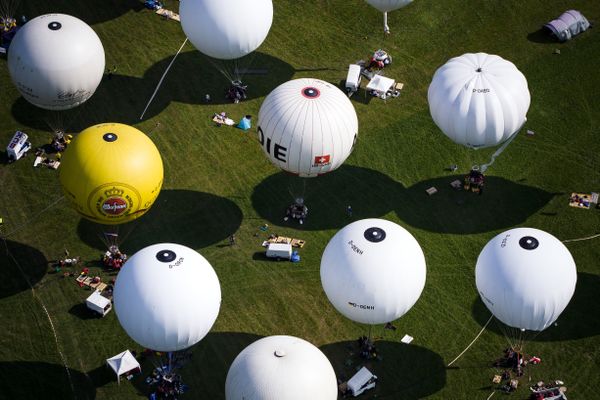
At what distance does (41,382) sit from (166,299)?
10.8 meters

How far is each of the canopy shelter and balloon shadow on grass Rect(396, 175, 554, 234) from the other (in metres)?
16.3

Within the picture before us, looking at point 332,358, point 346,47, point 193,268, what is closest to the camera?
point 193,268

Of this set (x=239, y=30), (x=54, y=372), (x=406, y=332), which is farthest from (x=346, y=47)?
(x=54, y=372)

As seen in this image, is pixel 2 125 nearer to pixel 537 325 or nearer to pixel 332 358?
pixel 332 358

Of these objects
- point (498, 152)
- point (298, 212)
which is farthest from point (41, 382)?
point (498, 152)

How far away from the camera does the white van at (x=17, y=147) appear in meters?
68.6

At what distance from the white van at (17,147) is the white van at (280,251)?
788 inches

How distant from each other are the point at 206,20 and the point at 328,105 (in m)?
12.6

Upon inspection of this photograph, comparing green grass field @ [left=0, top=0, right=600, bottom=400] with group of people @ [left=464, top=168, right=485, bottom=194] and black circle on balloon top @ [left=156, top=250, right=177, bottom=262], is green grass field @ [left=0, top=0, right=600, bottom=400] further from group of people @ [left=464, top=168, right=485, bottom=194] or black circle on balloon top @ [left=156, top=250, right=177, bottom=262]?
black circle on balloon top @ [left=156, top=250, right=177, bottom=262]

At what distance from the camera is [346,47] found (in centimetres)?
7831

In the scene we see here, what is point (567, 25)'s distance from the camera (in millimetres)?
78188

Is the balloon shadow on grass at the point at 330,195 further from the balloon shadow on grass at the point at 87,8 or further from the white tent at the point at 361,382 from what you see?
the balloon shadow on grass at the point at 87,8

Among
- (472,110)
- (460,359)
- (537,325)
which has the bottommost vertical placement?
(460,359)

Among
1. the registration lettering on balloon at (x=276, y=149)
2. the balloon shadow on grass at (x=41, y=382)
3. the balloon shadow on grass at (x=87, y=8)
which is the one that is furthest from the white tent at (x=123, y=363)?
the balloon shadow on grass at (x=87, y=8)
